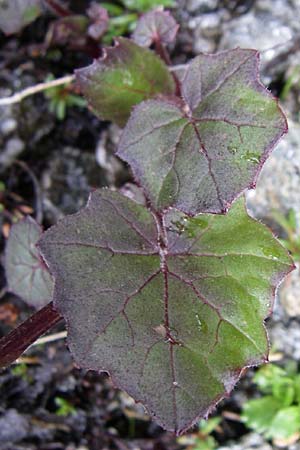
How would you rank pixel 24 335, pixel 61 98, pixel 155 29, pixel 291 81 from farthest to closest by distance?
pixel 61 98, pixel 291 81, pixel 155 29, pixel 24 335

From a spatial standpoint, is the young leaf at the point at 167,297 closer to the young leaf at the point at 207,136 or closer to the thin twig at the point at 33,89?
the young leaf at the point at 207,136

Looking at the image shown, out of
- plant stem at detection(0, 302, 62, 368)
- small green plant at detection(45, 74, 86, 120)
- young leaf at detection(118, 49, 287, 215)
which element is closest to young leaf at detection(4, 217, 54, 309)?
plant stem at detection(0, 302, 62, 368)

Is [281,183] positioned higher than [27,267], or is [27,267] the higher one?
[27,267]

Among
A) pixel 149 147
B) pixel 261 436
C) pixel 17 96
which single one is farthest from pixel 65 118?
pixel 261 436

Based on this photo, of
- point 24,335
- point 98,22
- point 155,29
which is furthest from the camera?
point 98,22

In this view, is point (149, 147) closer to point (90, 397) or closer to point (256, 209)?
point (256, 209)

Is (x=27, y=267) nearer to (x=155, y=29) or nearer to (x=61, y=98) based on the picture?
(x=61, y=98)

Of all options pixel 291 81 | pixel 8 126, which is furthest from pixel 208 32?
pixel 8 126

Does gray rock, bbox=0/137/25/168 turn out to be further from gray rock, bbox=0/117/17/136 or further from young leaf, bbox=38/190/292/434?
young leaf, bbox=38/190/292/434
